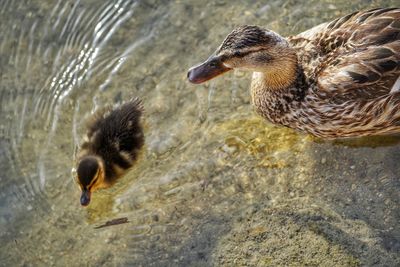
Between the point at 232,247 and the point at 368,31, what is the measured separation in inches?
44.4

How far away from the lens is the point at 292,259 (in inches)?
107

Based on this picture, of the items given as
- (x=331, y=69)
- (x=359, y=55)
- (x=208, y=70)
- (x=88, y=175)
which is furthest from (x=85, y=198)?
(x=359, y=55)

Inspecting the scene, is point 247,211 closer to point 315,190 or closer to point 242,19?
point 315,190

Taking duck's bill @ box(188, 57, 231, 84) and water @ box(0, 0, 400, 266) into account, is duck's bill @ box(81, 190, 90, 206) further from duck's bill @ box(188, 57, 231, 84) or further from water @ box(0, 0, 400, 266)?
duck's bill @ box(188, 57, 231, 84)

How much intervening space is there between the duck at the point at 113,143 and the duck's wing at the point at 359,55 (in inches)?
35.1

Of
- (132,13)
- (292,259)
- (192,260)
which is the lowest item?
(292,259)

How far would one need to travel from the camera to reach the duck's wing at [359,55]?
9.07 ft

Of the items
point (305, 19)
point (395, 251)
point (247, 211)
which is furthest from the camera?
point (305, 19)

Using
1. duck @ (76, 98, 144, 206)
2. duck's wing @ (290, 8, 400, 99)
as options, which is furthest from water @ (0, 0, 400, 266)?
duck's wing @ (290, 8, 400, 99)

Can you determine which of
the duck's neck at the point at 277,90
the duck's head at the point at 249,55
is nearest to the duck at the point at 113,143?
the duck's head at the point at 249,55

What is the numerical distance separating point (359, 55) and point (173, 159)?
1.03 metres

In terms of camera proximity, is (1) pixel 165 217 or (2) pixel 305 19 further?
(2) pixel 305 19

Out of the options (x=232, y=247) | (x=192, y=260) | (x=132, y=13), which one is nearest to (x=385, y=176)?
(x=232, y=247)

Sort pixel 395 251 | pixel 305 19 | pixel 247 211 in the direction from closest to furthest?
1. pixel 395 251
2. pixel 247 211
3. pixel 305 19
